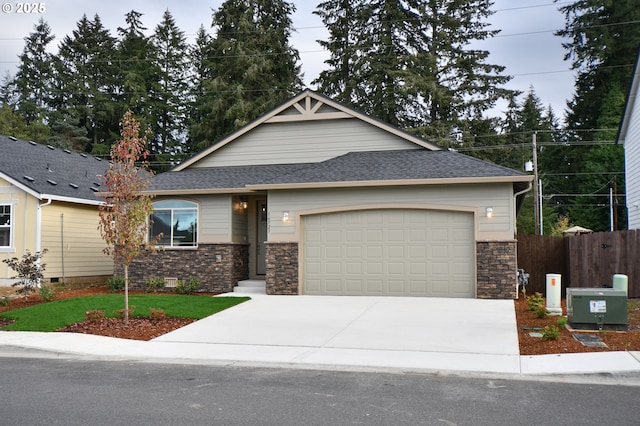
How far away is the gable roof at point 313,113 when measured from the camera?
1778 cm

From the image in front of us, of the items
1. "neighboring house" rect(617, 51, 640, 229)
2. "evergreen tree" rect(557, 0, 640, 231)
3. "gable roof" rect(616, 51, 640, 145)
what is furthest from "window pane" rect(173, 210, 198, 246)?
"evergreen tree" rect(557, 0, 640, 231)

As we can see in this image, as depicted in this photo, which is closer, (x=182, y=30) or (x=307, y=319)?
(x=307, y=319)

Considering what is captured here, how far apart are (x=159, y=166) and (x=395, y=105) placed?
18.3 m

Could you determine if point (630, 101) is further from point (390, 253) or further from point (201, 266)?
point (201, 266)

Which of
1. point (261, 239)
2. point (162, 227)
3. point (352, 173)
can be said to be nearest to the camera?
point (352, 173)

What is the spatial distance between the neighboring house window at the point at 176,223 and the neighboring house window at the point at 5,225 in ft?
15.9

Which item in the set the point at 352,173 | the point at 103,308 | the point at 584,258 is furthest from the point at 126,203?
the point at 584,258

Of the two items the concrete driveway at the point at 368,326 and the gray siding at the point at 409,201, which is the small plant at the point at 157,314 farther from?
the gray siding at the point at 409,201

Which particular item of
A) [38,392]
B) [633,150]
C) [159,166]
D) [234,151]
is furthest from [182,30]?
[38,392]

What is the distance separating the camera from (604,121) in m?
40.6

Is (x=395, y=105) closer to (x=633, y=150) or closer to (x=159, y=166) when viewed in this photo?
(x=633, y=150)

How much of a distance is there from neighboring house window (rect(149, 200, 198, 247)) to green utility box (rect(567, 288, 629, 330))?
10981 mm

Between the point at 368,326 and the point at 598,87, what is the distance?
39893 millimetres

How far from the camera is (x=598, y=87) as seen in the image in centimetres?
4312
